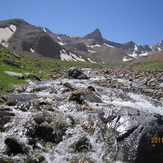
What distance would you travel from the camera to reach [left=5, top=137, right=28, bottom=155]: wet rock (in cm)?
908

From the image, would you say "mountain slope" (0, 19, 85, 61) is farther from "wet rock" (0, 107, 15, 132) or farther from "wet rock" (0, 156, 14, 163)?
"wet rock" (0, 156, 14, 163)

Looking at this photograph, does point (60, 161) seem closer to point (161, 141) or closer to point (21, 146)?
point (21, 146)

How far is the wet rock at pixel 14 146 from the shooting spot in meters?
9.08

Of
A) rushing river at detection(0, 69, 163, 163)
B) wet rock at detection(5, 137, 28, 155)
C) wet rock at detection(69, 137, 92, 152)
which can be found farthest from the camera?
wet rock at detection(69, 137, 92, 152)

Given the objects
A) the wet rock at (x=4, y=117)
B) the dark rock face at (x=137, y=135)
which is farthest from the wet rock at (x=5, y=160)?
the dark rock face at (x=137, y=135)

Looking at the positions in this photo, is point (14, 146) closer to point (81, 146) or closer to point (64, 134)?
point (64, 134)

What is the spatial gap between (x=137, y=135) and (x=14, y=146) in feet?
22.5

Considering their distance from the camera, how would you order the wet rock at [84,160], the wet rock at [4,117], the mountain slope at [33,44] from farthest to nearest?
the mountain slope at [33,44] < the wet rock at [4,117] < the wet rock at [84,160]

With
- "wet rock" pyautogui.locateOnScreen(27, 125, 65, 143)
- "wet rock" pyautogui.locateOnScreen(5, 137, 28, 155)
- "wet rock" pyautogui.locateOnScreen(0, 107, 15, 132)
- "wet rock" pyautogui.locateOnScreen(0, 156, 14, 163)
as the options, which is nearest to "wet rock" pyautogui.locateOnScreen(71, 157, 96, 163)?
"wet rock" pyautogui.locateOnScreen(27, 125, 65, 143)

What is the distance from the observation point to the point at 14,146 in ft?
30.4

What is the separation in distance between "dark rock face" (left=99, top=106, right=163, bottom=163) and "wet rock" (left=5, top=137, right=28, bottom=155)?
5.19 m

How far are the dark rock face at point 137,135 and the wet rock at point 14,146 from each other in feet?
17.0

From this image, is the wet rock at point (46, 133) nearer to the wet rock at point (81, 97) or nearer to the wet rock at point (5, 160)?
the wet rock at point (5, 160)

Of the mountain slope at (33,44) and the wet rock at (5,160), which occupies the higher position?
the mountain slope at (33,44)
